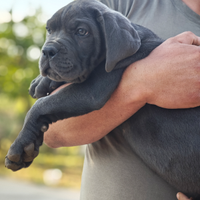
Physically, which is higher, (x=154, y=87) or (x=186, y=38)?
(x=186, y=38)

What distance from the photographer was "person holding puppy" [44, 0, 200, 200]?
1.62 meters

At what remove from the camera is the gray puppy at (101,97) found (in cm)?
161

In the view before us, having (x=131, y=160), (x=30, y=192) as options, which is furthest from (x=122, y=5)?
(x=30, y=192)

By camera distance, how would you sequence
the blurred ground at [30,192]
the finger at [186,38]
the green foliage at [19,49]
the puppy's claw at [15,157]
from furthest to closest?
the green foliage at [19,49]
the blurred ground at [30,192]
the finger at [186,38]
the puppy's claw at [15,157]

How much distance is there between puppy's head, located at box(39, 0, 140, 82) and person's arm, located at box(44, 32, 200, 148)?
0.14 m

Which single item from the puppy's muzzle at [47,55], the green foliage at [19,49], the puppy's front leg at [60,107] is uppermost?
the puppy's muzzle at [47,55]

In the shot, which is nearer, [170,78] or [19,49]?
[170,78]

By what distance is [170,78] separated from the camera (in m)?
1.62

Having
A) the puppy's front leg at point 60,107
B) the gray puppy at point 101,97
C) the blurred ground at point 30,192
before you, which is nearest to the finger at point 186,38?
the gray puppy at point 101,97

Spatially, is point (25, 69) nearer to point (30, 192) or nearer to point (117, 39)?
point (30, 192)

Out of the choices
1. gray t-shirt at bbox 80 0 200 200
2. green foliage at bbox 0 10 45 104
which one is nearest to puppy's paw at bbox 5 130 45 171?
gray t-shirt at bbox 80 0 200 200

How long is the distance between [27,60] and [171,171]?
12.9 metres

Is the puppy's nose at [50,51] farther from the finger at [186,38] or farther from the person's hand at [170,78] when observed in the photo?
the finger at [186,38]

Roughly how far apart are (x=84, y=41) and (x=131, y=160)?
0.74 meters
